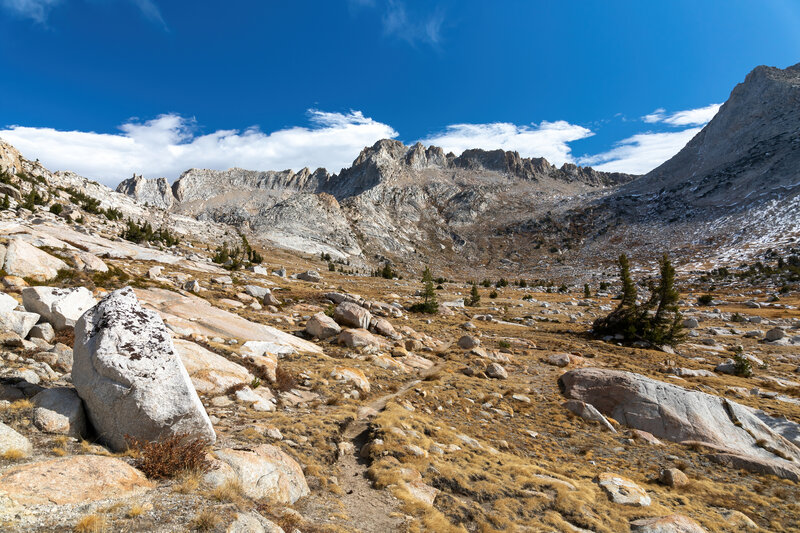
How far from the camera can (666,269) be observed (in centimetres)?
3284

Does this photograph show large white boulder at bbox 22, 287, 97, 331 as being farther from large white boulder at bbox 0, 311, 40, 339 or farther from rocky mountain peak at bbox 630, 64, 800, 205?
rocky mountain peak at bbox 630, 64, 800, 205

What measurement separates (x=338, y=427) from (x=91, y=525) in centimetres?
741

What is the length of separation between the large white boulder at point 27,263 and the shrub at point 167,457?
16.2 meters

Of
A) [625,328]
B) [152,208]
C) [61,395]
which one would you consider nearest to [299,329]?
[61,395]

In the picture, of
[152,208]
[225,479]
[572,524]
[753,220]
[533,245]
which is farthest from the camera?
[533,245]

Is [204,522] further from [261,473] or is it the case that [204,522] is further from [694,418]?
[694,418]

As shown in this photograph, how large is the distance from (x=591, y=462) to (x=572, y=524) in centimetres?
514

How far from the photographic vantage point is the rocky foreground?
6020mm

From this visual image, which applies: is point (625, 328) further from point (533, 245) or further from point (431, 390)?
point (533, 245)

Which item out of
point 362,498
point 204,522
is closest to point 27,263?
point 204,522

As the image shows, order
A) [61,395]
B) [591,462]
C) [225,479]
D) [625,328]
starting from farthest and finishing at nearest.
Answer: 1. [625,328]
2. [591,462]
3. [61,395]
4. [225,479]

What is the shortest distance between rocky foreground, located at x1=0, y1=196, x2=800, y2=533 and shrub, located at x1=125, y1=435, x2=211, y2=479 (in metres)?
0.07

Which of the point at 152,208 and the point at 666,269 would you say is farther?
the point at 152,208

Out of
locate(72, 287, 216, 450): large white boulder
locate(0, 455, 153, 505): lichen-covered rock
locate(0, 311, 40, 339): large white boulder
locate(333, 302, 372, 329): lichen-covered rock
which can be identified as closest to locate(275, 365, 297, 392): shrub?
locate(72, 287, 216, 450): large white boulder
